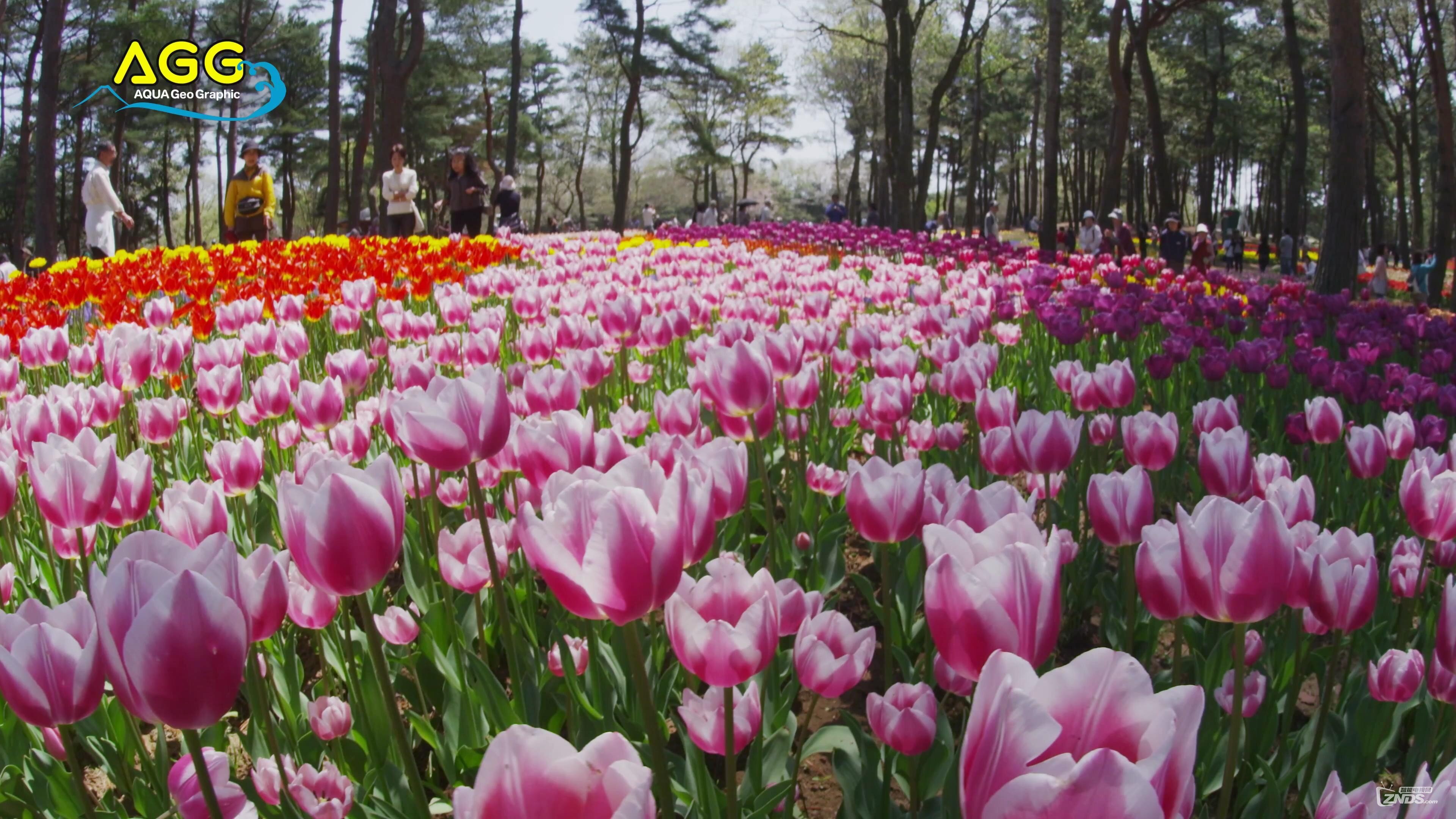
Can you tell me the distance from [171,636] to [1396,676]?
161 cm

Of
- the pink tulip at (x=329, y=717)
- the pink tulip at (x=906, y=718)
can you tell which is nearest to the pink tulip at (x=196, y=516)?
the pink tulip at (x=329, y=717)

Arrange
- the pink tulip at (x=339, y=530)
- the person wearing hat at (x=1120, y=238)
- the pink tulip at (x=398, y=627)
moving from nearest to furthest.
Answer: the pink tulip at (x=339, y=530), the pink tulip at (x=398, y=627), the person wearing hat at (x=1120, y=238)

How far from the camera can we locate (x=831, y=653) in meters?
1.30

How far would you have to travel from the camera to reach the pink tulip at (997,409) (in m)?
2.30

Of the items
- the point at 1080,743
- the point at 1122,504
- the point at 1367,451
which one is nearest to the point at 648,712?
the point at 1080,743

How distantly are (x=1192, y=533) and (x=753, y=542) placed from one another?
1.98 metres

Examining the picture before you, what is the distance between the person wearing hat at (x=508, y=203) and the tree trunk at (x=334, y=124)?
764cm

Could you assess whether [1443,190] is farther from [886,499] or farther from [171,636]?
[171,636]

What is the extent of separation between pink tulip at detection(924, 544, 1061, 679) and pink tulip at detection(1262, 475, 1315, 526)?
0.79 metres

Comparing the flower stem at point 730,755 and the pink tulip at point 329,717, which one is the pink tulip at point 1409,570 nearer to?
the flower stem at point 730,755

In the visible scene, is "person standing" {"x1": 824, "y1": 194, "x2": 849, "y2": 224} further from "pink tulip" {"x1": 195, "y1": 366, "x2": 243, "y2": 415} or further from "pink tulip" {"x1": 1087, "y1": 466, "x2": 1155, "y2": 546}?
"pink tulip" {"x1": 1087, "y1": 466, "x2": 1155, "y2": 546}

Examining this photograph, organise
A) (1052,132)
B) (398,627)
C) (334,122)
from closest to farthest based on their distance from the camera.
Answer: (398,627) → (1052,132) → (334,122)

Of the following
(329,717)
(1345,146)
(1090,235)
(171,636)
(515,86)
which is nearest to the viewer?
(171,636)

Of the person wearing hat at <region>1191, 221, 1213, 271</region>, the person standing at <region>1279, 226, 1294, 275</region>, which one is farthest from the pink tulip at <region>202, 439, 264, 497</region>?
the person standing at <region>1279, 226, 1294, 275</region>
